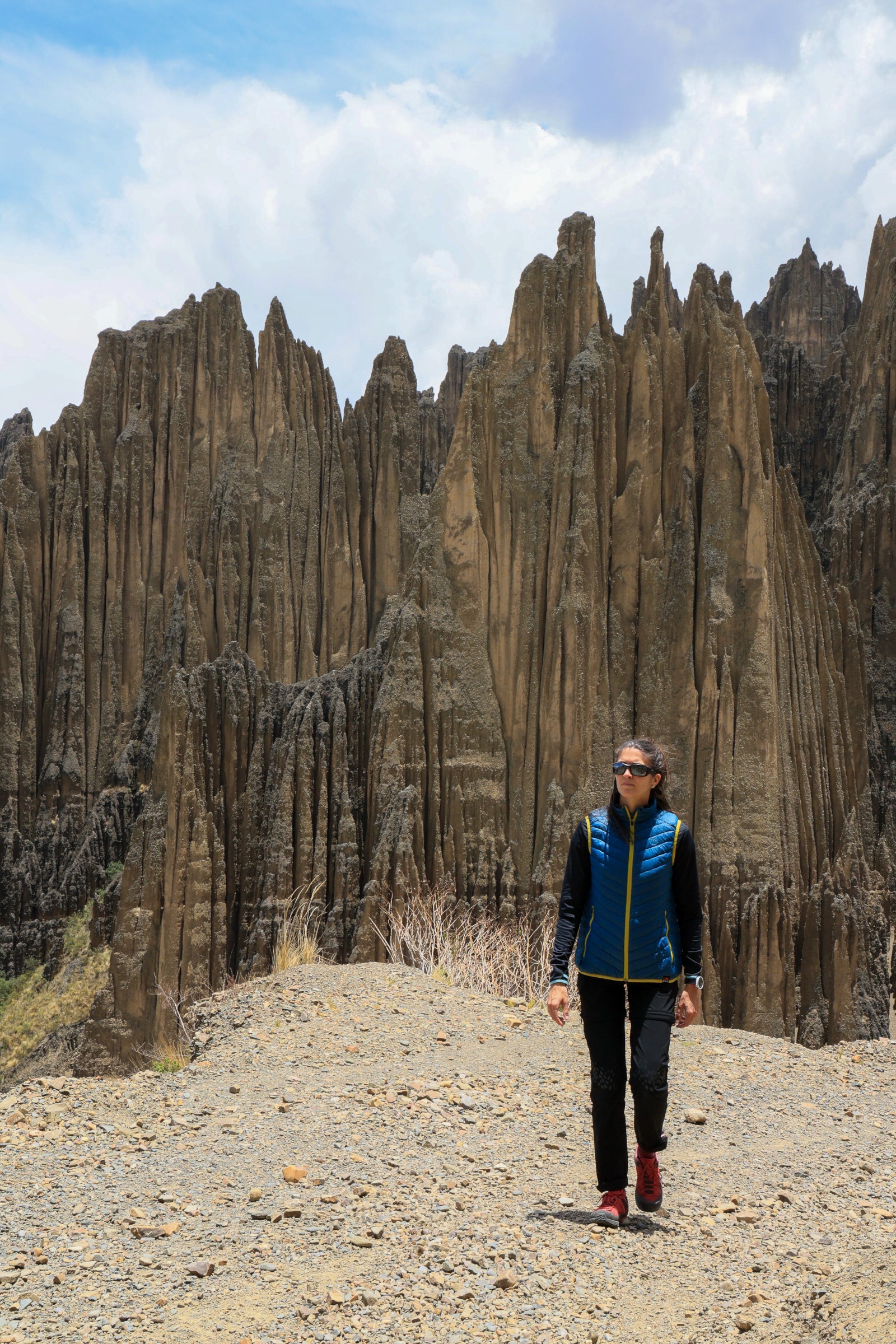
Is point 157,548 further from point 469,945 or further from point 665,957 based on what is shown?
point 665,957

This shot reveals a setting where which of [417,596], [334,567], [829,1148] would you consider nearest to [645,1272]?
[829,1148]

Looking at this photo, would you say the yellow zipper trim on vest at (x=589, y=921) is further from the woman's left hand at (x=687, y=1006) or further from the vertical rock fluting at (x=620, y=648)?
the vertical rock fluting at (x=620, y=648)

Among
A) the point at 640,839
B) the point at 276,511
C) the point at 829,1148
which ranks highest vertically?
the point at 276,511

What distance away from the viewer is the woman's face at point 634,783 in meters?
6.05

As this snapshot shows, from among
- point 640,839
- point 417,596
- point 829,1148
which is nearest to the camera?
point 640,839

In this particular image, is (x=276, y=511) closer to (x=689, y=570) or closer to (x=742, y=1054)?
(x=689, y=570)

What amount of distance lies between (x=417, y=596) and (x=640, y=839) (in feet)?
50.9

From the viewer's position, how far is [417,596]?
21.3 m

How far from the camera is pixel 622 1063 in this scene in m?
5.93

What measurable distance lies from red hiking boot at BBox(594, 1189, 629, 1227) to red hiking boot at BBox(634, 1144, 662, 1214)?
0.55 ft

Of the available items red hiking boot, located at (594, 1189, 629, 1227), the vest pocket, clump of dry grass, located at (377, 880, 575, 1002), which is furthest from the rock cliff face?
red hiking boot, located at (594, 1189, 629, 1227)

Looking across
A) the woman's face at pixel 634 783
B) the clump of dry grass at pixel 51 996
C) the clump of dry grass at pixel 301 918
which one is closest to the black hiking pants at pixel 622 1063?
the woman's face at pixel 634 783

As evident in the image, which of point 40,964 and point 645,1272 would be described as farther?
point 40,964

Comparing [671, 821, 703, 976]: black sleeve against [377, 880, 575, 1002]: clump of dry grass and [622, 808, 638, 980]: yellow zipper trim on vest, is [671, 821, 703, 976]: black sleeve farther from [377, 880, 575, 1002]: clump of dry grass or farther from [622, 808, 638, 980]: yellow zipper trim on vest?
[377, 880, 575, 1002]: clump of dry grass
